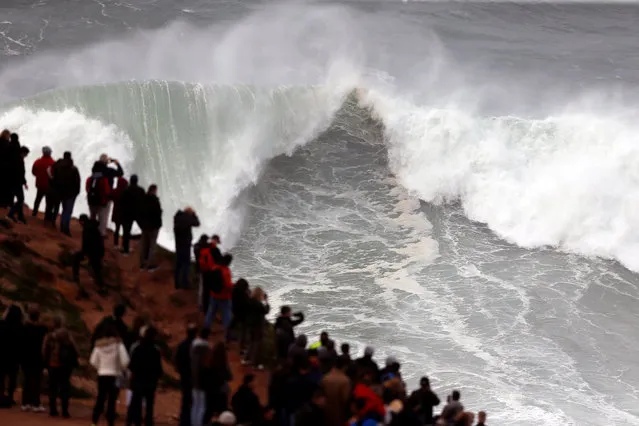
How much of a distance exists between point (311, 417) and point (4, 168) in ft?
27.4

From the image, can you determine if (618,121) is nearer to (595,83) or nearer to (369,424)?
(595,83)

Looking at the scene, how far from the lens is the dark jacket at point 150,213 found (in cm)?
1661

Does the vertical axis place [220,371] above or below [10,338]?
below

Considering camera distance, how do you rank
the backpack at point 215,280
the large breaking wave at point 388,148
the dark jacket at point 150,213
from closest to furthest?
the backpack at point 215,280 < the dark jacket at point 150,213 < the large breaking wave at point 388,148

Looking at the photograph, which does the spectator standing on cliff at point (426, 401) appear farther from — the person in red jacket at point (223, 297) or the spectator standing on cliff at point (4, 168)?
the spectator standing on cliff at point (4, 168)

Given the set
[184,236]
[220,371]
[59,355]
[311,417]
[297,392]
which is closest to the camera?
[311,417]

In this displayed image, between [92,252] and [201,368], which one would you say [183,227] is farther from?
[201,368]

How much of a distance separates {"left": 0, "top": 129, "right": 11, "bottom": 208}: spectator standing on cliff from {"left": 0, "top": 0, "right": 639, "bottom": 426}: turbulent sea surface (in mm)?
7665

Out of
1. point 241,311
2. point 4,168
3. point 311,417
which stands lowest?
point 311,417

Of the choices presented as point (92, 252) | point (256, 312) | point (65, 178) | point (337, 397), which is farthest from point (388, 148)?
point (337, 397)

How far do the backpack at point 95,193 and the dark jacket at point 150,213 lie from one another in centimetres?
94

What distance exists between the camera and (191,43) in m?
42.7

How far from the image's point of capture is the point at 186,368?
12703mm

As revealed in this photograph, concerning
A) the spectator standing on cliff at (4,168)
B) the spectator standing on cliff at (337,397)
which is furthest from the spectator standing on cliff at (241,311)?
the spectator standing on cliff at (4,168)
